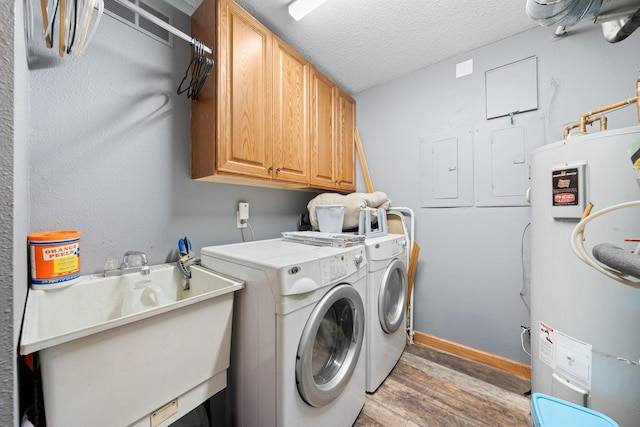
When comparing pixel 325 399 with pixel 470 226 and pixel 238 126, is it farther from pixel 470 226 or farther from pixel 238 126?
pixel 470 226

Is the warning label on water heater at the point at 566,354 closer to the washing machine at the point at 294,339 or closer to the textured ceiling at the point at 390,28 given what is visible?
the washing machine at the point at 294,339

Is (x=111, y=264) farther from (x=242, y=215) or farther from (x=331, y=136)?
(x=331, y=136)

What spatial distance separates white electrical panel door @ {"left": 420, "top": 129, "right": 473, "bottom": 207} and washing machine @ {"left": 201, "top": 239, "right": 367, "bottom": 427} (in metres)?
1.13

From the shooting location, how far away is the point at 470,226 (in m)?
1.83

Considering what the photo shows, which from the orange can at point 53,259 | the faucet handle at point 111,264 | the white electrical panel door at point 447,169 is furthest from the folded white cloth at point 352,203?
the orange can at point 53,259

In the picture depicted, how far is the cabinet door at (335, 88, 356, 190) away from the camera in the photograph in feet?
7.03

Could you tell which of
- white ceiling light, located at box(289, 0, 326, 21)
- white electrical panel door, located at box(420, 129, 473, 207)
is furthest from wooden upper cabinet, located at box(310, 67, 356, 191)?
white electrical panel door, located at box(420, 129, 473, 207)

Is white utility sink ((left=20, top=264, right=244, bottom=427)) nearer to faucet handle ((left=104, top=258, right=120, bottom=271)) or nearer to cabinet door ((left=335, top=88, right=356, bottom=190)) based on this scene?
faucet handle ((left=104, top=258, right=120, bottom=271))

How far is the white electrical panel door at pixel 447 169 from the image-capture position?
6.01 ft

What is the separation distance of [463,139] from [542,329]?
1.35 meters

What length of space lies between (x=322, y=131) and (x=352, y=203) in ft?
2.19

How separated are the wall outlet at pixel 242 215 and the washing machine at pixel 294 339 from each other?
0.43m

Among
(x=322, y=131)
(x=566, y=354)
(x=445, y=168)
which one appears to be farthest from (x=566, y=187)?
(x=322, y=131)

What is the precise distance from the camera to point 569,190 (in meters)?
1.06
